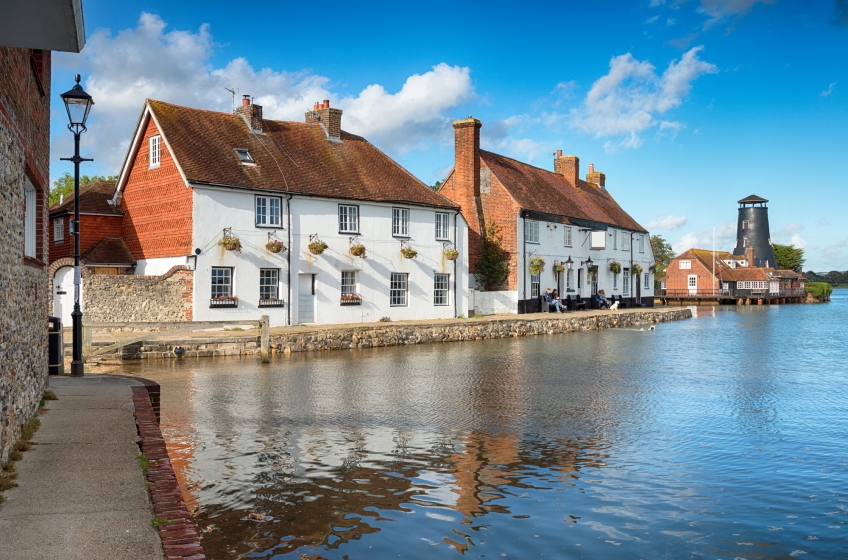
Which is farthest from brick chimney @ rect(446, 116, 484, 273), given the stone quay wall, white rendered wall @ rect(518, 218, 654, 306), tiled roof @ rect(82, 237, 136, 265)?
tiled roof @ rect(82, 237, 136, 265)

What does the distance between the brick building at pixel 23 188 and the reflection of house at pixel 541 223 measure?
91.9ft

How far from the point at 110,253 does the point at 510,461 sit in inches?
921

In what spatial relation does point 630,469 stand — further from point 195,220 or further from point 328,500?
point 195,220

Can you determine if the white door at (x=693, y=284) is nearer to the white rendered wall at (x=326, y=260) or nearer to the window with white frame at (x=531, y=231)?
the window with white frame at (x=531, y=231)

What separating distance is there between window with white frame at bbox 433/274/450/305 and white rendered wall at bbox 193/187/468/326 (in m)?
0.21

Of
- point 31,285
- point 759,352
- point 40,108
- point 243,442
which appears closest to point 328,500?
point 243,442

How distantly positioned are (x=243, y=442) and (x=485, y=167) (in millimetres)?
30703

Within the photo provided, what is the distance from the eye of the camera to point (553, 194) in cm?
4522

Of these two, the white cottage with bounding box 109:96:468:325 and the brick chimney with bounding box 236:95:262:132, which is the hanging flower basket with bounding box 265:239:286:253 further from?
the brick chimney with bounding box 236:95:262:132

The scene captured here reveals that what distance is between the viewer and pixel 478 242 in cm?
3881

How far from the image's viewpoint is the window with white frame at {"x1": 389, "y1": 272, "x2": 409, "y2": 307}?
32.4 m

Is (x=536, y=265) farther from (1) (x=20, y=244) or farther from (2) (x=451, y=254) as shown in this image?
(1) (x=20, y=244)

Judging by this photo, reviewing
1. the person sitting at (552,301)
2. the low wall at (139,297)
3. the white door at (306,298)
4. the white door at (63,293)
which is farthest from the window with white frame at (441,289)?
the white door at (63,293)

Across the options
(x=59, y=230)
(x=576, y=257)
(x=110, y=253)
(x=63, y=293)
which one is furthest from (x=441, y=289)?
(x=59, y=230)
